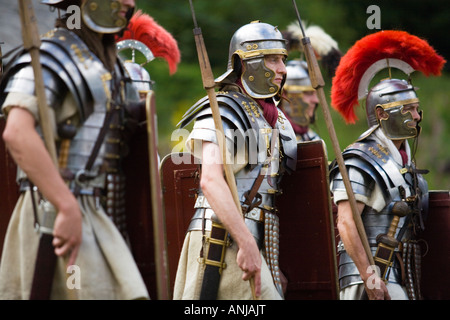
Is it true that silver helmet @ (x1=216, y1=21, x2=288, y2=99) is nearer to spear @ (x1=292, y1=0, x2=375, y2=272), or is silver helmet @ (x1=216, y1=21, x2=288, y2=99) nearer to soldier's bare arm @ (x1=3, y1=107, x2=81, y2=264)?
spear @ (x1=292, y1=0, x2=375, y2=272)

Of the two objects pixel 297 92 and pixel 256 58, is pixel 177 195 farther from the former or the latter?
pixel 297 92

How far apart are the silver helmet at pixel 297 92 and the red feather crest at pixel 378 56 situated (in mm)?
2894

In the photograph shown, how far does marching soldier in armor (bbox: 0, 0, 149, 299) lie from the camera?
4.06 m

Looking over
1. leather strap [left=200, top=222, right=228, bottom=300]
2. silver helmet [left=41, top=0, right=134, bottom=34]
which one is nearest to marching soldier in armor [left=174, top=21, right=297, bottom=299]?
leather strap [left=200, top=222, right=228, bottom=300]

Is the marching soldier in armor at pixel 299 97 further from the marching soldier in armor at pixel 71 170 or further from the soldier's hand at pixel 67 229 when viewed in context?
the soldier's hand at pixel 67 229

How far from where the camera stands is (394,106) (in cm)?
641

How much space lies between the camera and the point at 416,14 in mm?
16453

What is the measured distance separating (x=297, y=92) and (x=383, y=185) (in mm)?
3793

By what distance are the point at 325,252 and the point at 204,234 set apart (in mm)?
818

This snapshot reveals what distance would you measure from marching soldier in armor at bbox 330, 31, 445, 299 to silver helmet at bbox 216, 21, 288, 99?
2.77ft

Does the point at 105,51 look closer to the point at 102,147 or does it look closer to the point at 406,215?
the point at 102,147

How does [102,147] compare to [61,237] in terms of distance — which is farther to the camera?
[102,147]

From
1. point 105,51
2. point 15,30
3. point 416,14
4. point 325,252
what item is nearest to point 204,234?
point 325,252

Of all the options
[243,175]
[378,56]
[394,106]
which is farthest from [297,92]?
→ [243,175]
